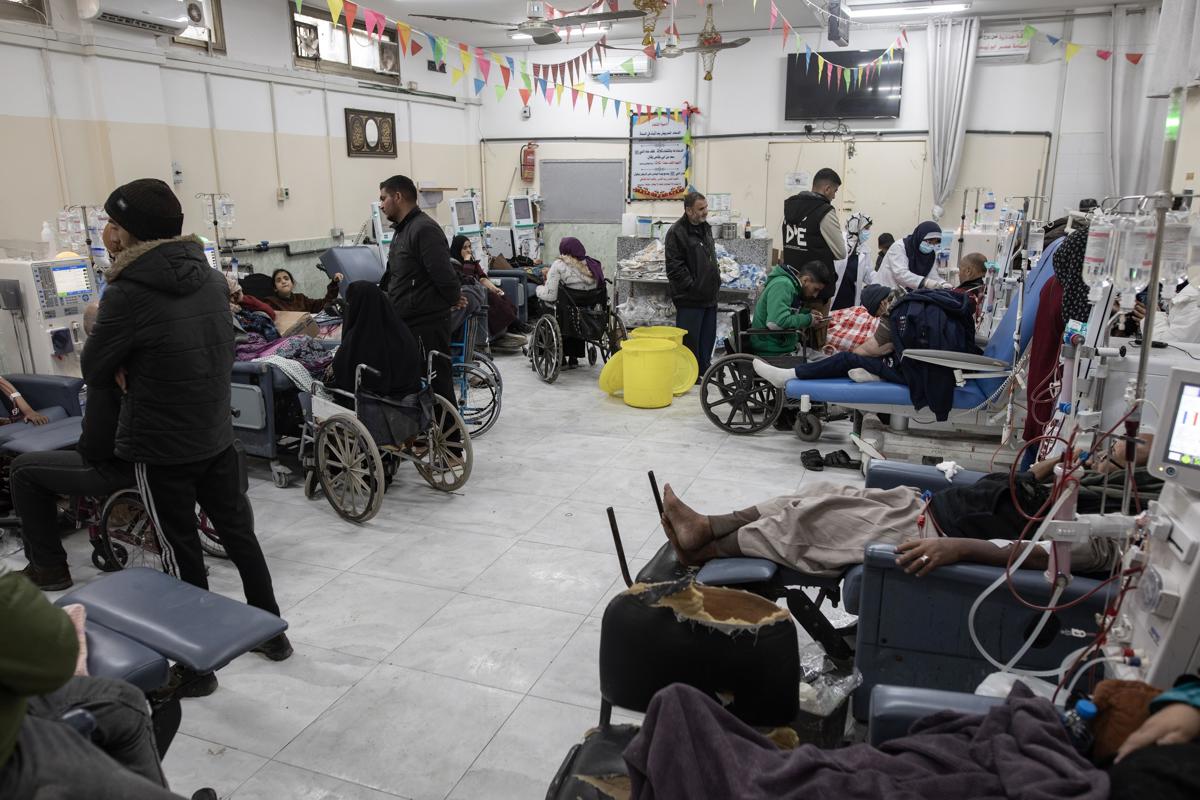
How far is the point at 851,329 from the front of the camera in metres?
5.08

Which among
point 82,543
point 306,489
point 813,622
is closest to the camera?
point 813,622

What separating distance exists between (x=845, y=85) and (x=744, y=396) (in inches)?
219

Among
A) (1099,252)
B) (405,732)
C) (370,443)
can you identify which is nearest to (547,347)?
(370,443)

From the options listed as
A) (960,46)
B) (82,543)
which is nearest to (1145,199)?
(82,543)

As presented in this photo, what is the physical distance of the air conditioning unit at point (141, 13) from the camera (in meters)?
5.70

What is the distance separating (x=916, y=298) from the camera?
432 cm

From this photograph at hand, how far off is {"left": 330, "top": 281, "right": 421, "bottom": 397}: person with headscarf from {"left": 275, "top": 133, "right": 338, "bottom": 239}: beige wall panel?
15.3 ft

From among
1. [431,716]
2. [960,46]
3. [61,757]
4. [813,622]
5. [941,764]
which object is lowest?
[431,716]

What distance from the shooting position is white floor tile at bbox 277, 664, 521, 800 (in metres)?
2.29

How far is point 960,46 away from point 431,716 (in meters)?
8.96

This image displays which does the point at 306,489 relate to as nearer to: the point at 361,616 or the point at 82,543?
the point at 82,543

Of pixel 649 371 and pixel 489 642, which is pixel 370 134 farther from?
pixel 489 642

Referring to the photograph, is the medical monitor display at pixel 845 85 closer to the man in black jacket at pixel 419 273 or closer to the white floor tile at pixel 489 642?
the man in black jacket at pixel 419 273

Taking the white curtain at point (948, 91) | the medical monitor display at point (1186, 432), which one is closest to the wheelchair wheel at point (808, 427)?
the medical monitor display at point (1186, 432)
